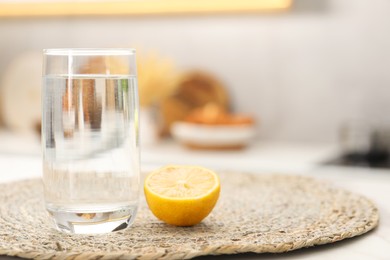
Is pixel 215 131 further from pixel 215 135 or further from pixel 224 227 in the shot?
pixel 224 227

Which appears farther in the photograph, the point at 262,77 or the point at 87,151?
the point at 262,77

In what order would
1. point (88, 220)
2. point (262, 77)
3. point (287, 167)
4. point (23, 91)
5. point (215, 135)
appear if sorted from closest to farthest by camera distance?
point (88, 220), point (287, 167), point (215, 135), point (262, 77), point (23, 91)

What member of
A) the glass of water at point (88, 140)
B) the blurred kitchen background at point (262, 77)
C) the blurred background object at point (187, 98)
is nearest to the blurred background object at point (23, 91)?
the blurred kitchen background at point (262, 77)

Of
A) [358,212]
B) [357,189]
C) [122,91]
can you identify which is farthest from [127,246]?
[357,189]

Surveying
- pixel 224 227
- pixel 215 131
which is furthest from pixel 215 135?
pixel 224 227

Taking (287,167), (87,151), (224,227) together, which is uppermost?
(87,151)

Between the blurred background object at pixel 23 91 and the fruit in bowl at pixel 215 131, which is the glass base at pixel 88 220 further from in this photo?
the blurred background object at pixel 23 91

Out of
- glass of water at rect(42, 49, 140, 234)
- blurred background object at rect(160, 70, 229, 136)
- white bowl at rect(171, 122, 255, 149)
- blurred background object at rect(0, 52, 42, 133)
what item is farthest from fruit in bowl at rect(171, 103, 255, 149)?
glass of water at rect(42, 49, 140, 234)

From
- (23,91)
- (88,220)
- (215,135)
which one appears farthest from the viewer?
(23,91)

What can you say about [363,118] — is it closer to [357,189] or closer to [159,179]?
[357,189]
